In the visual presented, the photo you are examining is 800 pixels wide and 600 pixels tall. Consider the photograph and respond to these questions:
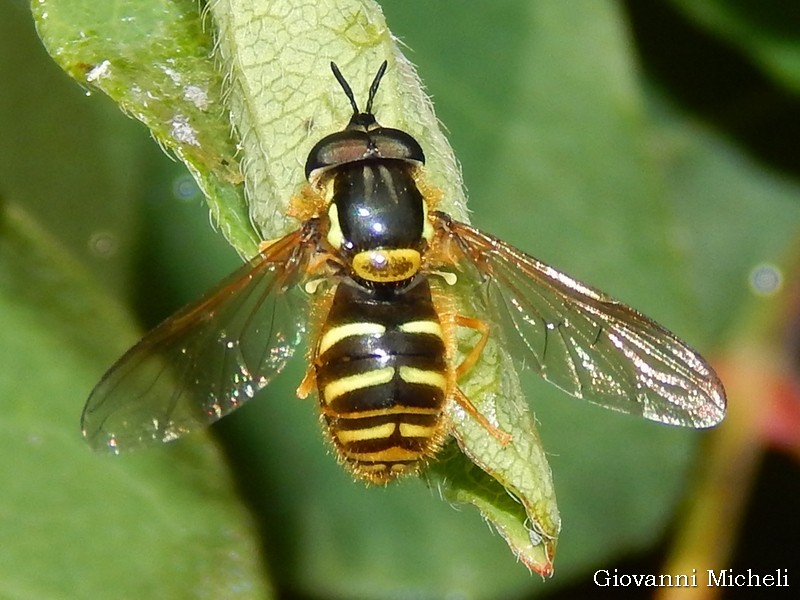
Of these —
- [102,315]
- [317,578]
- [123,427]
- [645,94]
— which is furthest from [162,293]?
[645,94]

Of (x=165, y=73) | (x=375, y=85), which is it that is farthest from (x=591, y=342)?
(x=165, y=73)

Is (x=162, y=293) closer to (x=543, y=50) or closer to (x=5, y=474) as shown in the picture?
(x=5, y=474)

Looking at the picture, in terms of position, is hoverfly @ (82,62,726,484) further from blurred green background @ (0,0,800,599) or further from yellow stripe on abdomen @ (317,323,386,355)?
blurred green background @ (0,0,800,599)

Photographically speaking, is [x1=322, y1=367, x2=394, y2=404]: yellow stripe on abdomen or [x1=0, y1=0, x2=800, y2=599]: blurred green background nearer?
[x1=322, y1=367, x2=394, y2=404]: yellow stripe on abdomen

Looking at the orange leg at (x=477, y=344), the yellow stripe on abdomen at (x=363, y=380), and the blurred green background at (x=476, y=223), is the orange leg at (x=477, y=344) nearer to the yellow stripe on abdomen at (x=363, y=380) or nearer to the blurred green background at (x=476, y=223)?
the yellow stripe on abdomen at (x=363, y=380)

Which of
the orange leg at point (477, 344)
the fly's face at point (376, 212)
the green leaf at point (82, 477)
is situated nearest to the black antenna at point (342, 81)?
the fly's face at point (376, 212)

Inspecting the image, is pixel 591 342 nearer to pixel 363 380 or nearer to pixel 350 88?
pixel 363 380

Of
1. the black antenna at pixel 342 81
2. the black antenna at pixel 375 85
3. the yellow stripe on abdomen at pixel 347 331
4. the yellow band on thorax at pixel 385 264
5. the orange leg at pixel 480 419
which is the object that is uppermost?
the black antenna at pixel 342 81

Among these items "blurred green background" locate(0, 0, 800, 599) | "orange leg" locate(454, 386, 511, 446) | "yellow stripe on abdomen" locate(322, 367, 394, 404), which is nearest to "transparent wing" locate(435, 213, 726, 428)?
"yellow stripe on abdomen" locate(322, 367, 394, 404)
